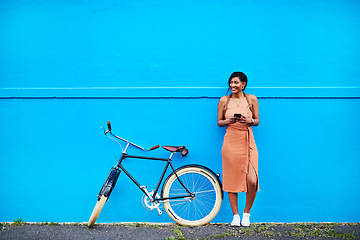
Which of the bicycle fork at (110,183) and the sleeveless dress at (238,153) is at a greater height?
the sleeveless dress at (238,153)

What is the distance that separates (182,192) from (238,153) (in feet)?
3.49

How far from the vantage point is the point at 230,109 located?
16.3ft

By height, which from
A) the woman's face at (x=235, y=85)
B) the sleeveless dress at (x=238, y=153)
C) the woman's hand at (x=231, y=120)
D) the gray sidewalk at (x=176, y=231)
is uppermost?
the woman's face at (x=235, y=85)

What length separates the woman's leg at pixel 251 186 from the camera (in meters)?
4.91

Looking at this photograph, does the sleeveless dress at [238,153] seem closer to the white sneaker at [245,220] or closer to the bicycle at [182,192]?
the bicycle at [182,192]

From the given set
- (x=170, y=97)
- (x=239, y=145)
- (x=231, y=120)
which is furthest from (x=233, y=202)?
(x=170, y=97)

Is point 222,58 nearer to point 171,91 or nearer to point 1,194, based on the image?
point 171,91

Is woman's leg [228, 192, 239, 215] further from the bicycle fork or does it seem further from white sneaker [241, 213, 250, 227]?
the bicycle fork

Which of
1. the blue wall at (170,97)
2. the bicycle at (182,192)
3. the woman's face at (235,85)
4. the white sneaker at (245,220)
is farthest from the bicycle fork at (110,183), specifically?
the woman's face at (235,85)

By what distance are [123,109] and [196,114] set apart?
1.13 meters

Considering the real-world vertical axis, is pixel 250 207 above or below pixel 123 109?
below

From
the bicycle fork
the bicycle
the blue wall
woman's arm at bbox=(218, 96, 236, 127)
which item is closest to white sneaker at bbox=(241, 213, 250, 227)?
the blue wall

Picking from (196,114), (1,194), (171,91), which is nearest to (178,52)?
(171,91)

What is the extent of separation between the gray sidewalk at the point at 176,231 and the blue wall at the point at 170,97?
0.60ft
